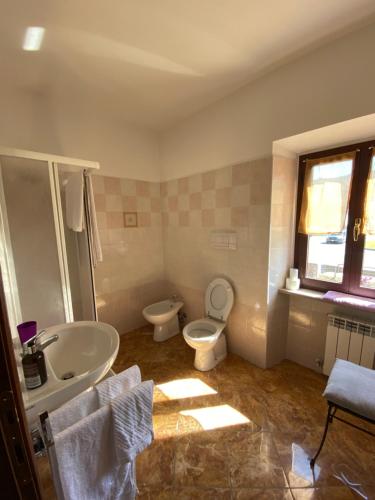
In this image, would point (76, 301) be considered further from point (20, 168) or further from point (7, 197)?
point (20, 168)

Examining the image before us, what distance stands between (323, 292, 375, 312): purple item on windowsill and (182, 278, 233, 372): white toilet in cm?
82

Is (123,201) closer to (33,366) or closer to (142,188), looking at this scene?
(142,188)

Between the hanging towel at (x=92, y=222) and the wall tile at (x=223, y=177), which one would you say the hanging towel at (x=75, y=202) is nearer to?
the hanging towel at (x=92, y=222)

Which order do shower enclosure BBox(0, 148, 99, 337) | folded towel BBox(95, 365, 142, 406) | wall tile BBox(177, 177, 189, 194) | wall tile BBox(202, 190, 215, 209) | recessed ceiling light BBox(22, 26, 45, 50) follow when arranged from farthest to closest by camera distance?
wall tile BBox(177, 177, 189, 194) → wall tile BBox(202, 190, 215, 209) → shower enclosure BBox(0, 148, 99, 337) → recessed ceiling light BBox(22, 26, 45, 50) → folded towel BBox(95, 365, 142, 406)

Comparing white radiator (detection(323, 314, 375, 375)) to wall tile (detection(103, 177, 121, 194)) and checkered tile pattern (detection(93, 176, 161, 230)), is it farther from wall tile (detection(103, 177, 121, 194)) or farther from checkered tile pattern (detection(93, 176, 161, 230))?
wall tile (detection(103, 177, 121, 194))

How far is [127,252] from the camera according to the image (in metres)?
2.61

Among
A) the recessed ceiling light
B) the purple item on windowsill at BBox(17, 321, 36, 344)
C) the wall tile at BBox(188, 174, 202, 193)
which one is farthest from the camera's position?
the wall tile at BBox(188, 174, 202, 193)

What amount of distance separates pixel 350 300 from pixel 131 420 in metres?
1.73

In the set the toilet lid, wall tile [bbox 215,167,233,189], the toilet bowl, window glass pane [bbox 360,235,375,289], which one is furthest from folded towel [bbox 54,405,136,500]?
window glass pane [bbox 360,235,375,289]

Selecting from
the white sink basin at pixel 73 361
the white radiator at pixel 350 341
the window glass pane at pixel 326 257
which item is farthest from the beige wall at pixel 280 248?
the white sink basin at pixel 73 361

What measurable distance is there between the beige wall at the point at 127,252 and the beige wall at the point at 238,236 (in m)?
0.29

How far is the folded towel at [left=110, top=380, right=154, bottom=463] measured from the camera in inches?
29.2

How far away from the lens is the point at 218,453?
129 cm

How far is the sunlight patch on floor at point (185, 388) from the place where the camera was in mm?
1738
